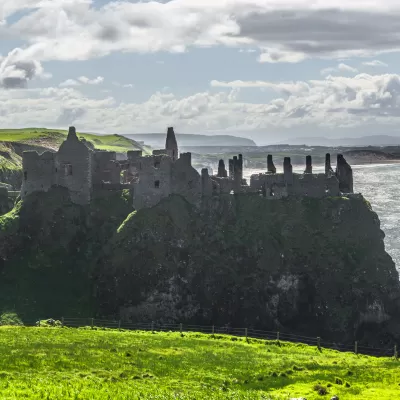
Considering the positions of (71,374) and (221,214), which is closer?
(71,374)

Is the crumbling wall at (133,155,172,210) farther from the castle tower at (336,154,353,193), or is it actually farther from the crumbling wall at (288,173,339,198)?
the castle tower at (336,154,353,193)

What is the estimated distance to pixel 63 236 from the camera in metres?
101

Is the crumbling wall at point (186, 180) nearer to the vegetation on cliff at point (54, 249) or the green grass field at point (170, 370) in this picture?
the vegetation on cliff at point (54, 249)

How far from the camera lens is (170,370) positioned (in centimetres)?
4853

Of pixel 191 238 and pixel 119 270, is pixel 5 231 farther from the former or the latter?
pixel 191 238

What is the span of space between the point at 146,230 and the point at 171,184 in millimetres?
8585

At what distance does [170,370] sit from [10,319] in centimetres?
4370

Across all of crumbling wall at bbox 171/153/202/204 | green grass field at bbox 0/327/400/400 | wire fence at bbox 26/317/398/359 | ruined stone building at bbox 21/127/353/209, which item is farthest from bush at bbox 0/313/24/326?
crumbling wall at bbox 171/153/202/204

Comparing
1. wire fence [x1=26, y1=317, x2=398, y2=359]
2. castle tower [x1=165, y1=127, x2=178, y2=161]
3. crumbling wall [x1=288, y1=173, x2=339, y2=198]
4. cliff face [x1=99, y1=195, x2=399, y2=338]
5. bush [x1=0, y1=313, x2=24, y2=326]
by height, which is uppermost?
castle tower [x1=165, y1=127, x2=178, y2=161]

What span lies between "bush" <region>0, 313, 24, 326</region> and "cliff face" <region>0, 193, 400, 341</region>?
11.2 ft

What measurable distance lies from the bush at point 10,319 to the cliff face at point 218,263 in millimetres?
3402

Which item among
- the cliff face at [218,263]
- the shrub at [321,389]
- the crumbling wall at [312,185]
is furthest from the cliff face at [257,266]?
the shrub at [321,389]

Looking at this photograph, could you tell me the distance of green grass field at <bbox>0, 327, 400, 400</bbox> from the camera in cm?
4009

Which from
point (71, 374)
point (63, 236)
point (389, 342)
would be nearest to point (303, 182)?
point (389, 342)
